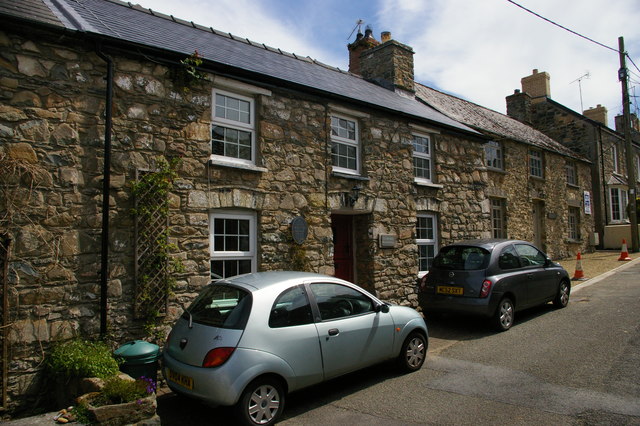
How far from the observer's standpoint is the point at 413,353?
618 cm

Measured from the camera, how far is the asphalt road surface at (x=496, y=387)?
464cm

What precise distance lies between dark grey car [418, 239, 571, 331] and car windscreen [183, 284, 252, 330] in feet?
15.9

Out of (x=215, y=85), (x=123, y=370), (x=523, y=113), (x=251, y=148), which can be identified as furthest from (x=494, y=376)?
(x=523, y=113)

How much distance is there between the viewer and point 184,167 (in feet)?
22.5

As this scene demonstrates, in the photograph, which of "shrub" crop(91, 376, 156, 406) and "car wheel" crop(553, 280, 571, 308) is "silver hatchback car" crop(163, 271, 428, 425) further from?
"car wheel" crop(553, 280, 571, 308)

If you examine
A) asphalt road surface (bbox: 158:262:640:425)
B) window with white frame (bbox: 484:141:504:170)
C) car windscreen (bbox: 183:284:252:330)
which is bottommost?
asphalt road surface (bbox: 158:262:640:425)

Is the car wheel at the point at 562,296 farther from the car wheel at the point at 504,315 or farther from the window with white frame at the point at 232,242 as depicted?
the window with white frame at the point at 232,242

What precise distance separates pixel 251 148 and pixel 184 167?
1.46 metres

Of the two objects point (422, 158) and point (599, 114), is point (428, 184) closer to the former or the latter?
point (422, 158)

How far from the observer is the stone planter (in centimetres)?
401

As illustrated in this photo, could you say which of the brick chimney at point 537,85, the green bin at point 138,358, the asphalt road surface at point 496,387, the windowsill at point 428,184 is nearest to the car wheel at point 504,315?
the asphalt road surface at point 496,387

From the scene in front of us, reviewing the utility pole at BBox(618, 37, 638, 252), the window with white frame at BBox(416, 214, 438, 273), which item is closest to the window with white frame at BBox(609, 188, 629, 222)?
the utility pole at BBox(618, 37, 638, 252)

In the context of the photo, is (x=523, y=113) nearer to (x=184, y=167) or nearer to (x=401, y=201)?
(x=401, y=201)

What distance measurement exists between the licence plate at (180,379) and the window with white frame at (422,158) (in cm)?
775
